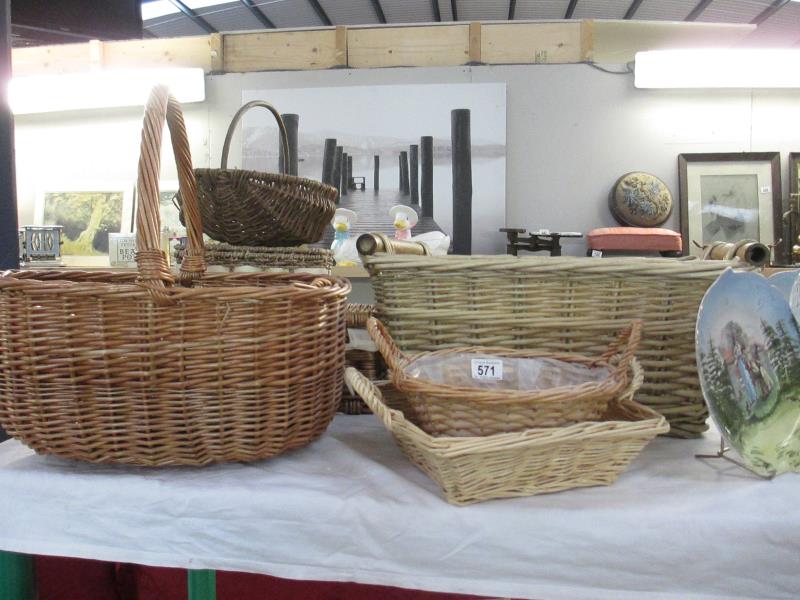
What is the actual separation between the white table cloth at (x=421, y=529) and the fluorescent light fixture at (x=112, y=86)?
1995 millimetres

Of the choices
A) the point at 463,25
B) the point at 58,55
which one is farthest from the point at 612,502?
the point at 58,55

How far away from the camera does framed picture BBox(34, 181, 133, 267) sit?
8.59 ft

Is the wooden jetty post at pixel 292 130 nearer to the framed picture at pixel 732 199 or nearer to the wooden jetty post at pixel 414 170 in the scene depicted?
the wooden jetty post at pixel 414 170

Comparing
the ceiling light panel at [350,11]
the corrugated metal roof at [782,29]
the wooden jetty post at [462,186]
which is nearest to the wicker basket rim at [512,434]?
the wooden jetty post at [462,186]

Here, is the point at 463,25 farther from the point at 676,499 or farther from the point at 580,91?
the point at 676,499

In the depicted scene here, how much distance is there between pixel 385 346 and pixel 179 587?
0.69 metres

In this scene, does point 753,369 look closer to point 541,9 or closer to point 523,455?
point 523,455

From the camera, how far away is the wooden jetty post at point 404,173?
2.44 meters

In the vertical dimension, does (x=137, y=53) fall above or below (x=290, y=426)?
above

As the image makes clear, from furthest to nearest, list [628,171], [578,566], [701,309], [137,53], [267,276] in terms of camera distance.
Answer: [137,53] → [628,171] → [267,276] → [701,309] → [578,566]

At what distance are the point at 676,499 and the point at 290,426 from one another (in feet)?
1.40

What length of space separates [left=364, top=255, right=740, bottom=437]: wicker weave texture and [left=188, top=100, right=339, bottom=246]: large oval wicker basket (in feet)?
0.97

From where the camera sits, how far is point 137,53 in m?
2.67

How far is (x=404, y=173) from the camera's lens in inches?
96.3
